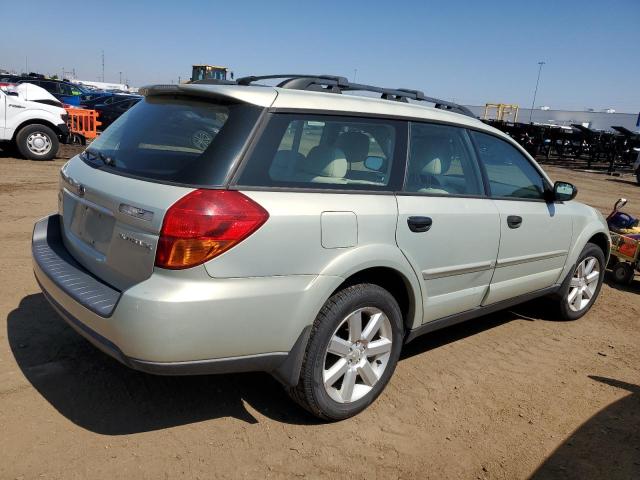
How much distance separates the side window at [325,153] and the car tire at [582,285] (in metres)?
2.47

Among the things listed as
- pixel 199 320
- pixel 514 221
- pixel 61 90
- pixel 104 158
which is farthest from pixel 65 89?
pixel 199 320

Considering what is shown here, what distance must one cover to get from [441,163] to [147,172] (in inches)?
72.5

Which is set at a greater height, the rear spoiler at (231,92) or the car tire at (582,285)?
the rear spoiler at (231,92)

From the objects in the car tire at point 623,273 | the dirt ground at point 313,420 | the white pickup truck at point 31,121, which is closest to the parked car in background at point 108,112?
the white pickup truck at point 31,121

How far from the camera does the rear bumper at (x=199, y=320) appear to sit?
A: 2217mm

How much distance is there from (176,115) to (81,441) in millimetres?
1695

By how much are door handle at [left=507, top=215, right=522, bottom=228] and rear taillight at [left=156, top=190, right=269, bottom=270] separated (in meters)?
2.12

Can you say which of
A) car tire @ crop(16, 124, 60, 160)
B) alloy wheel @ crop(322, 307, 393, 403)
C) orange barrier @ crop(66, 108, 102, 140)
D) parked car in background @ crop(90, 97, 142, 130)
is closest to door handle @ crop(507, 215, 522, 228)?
alloy wheel @ crop(322, 307, 393, 403)

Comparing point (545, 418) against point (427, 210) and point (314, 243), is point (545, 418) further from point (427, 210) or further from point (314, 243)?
point (314, 243)

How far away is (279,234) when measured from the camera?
239 centimetres

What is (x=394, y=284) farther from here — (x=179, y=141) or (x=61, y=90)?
(x=61, y=90)

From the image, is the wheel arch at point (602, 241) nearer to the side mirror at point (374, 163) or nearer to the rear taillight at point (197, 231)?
the side mirror at point (374, 163)

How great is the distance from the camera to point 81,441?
8.41ft

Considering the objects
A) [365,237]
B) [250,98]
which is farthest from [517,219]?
[250,98]
